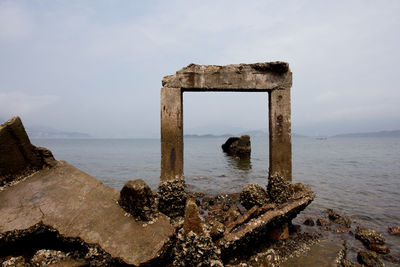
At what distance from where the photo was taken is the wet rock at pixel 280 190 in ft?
17.7

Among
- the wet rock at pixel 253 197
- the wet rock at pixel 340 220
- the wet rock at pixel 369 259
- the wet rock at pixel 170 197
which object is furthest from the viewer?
the wet rock at pixel 340 220

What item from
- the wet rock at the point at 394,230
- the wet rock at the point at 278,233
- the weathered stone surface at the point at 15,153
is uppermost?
the weathered stone surface at the point at 15,153

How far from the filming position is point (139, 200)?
147 inches

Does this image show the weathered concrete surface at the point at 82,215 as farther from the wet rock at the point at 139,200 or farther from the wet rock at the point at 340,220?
the wet rock at the point at 340,220

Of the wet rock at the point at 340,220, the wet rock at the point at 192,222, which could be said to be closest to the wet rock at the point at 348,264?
the wet rock at the point at 340,220

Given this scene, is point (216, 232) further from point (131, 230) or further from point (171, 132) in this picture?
point (171, 132)

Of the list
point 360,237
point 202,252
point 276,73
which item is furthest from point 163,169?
point 360,237

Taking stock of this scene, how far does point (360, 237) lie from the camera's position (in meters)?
4.85

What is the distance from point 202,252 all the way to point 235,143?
82.3ft

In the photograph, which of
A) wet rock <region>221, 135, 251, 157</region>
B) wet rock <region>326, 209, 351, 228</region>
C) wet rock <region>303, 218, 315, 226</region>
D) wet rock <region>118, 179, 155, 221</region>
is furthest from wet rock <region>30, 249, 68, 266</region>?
wet rock <region>221, 135, 251, 157</region>

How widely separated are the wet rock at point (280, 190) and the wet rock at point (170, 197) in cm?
227

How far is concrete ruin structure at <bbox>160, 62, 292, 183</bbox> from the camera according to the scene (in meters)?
5.23

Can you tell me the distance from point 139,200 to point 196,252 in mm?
1270

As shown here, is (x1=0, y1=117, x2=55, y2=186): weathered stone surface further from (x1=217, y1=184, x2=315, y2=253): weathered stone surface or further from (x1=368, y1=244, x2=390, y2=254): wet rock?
(x1=368, y1=244, x2=390, y2=254): wet rock
